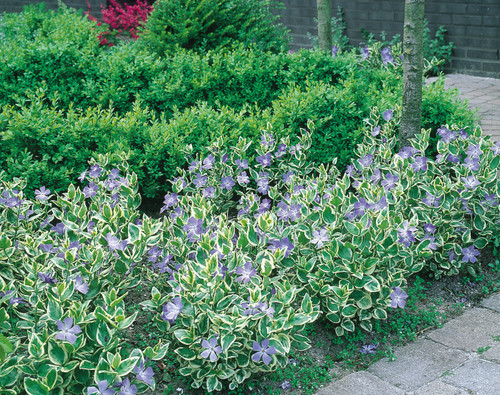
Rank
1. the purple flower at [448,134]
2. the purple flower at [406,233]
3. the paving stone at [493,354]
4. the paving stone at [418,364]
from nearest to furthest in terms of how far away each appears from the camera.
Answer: the paving stone at [418,364] → the paving stone at [493,354] → the purple flower at [406,233] → the purple flower at [448,134]

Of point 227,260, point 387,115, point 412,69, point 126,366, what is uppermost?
point 412,69

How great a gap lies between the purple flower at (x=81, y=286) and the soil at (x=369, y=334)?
412mm

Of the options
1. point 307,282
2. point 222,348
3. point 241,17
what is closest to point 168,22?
point 241,17

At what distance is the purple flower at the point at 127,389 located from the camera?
2.42 meters

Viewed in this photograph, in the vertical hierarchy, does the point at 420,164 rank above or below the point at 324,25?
below

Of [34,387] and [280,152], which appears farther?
[280,152]

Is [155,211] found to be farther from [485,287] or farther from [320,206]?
[485,287]

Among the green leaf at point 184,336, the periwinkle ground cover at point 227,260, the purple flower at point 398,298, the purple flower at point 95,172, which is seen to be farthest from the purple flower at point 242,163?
the green leaf at point 184,336

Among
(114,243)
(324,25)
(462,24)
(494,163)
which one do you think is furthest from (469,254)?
(462,24)

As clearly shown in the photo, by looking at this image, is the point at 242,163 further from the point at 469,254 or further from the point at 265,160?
the point at 469,254

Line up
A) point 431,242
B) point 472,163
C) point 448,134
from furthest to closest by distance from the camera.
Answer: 1. point 448,134
2. point 472,163
3. point 431,242

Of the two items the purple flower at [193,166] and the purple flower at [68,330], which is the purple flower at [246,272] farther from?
the purple flower at [193,166]

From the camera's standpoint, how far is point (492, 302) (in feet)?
11.2

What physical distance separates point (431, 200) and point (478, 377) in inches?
45.0
